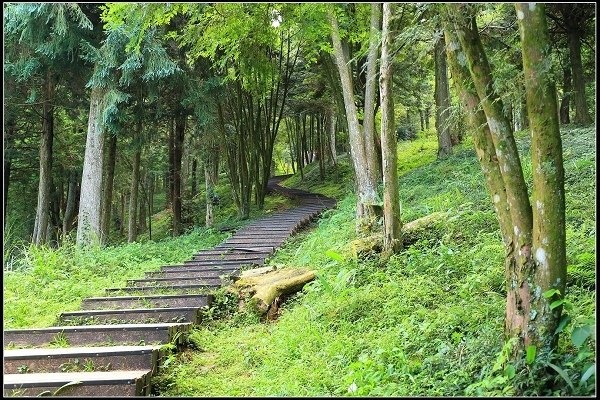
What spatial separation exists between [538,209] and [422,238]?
149 inches

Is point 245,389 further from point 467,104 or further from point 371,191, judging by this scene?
point 371,191

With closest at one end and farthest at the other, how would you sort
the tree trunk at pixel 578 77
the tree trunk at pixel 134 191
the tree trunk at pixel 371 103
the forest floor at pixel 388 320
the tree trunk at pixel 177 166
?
the forest floor at pixel 388 320 → the tree trunk at pixel 371 103 → the tree trunk at pixel 578 77 → the tree trunk at pixel 134 191 → the tree trunk at pixel 177 166

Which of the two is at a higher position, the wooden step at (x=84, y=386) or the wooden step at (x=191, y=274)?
the wooden step at (x=191, y=274)

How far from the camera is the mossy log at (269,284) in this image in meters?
6.56

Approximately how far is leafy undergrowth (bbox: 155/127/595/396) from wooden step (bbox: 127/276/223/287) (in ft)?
2.47

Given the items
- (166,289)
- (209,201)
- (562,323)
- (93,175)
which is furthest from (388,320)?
(209,201)

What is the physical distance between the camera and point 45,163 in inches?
558

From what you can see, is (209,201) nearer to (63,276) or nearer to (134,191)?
(134,191)

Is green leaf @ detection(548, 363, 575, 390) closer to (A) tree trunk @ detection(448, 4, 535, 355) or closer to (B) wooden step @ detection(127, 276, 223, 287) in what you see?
(A) tree trunk @ detection(448, 4, 535, 355)

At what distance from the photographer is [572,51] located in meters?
13.6

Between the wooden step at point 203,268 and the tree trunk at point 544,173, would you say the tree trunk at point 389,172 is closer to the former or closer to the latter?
the wooden step at point 203,268

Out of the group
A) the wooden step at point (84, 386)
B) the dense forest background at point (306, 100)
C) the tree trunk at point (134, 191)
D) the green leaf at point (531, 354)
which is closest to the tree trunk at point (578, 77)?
the dense forest background at point (306, 100)

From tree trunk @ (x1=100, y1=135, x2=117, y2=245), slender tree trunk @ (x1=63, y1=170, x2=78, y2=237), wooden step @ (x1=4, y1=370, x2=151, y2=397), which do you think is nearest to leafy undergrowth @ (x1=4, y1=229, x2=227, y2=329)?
wooden step @ (x1=4, y1=370, x2=151, y2=397)

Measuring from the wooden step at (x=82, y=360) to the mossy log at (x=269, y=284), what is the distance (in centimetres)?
213
